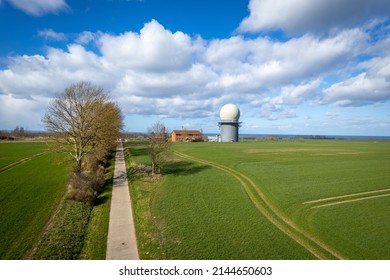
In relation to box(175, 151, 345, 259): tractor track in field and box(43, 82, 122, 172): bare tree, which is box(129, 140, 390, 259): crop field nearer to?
box(175, 151, 345, 259): tractor track in field

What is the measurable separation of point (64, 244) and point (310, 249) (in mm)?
13908

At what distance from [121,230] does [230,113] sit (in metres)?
71.2

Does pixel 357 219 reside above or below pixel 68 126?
below

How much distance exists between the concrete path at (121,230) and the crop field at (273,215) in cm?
175

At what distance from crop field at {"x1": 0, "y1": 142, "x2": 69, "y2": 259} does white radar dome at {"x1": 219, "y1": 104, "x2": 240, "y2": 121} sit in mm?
58768

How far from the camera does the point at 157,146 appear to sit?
31062 millimetres

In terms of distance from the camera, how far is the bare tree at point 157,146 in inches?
1219

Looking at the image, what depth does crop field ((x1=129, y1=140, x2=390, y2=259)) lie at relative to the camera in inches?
503

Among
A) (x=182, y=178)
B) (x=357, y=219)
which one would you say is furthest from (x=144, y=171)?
(x=357, y=219)

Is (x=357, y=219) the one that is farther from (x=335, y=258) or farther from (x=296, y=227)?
(x=335, y=258)

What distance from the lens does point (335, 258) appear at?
12109 mm

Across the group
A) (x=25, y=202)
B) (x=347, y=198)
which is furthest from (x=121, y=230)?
(x=347, y=198)

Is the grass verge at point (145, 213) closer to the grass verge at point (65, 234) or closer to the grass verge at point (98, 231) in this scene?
the grass verge at point (98, 231)

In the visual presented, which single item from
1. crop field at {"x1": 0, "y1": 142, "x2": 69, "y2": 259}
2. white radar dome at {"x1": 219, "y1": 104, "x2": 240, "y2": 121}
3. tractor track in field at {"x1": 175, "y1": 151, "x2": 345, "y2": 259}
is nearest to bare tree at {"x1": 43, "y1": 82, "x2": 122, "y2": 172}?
crop field at {"x1": 0, "y1": 142, "x2": 69, "y2": 259}
